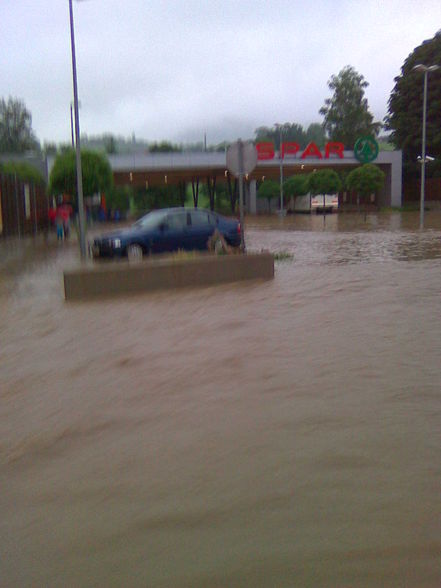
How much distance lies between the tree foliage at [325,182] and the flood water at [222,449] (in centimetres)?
4578

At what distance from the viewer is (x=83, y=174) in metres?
30.2

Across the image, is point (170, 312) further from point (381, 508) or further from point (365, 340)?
point (381, 508)

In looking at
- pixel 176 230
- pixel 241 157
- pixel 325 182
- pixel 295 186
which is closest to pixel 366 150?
pixel 325 182

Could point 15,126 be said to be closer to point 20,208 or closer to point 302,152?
point 302,152

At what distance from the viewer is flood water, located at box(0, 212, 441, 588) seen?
3.41 m

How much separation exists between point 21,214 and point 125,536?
26453 millimetres

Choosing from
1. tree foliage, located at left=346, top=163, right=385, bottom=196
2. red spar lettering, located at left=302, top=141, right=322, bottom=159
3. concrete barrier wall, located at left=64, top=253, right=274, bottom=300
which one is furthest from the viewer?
red spar lettering, located at left=302, top=141, right=322, bottom=159

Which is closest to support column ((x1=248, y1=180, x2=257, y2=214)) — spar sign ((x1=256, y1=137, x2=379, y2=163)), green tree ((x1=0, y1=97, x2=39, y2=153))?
spar sign ((x1=256, y1=137, x2=379, y2=163))

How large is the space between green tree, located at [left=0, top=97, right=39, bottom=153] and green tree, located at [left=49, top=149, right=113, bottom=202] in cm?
5893

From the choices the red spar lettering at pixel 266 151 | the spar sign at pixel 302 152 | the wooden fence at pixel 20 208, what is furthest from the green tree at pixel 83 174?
the spar sign at pixel 302 152

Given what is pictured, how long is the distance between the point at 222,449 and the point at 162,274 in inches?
317

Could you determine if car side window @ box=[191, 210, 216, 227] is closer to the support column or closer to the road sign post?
the road sign post

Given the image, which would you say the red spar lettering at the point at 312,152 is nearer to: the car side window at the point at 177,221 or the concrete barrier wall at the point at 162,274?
the car side window at the point at 177,221

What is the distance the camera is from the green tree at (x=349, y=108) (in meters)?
86.0
